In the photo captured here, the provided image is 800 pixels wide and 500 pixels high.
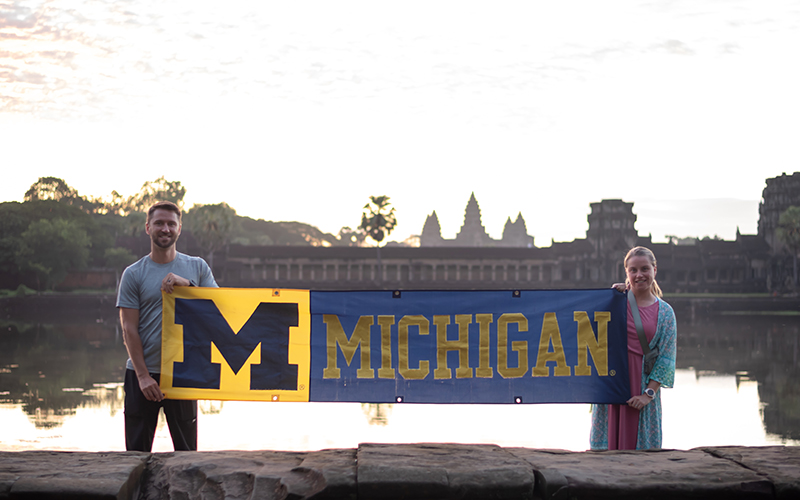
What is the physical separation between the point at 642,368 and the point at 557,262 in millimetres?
63231

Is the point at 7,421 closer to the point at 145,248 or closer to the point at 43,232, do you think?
the point at 43,232

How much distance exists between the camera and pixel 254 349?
13.1ft

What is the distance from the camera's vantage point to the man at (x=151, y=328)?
A: 368 centimetres

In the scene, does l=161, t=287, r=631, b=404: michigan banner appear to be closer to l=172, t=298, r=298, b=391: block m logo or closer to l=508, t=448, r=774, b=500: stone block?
l=172, t=298, r=298, b=391: block m logo

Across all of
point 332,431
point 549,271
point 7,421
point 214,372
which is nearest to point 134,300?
point 214,372

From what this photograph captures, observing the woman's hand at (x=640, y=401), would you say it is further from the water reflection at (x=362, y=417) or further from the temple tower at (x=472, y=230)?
the temple tower at (x=472, y=230)

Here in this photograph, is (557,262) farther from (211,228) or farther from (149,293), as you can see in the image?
(149,293)

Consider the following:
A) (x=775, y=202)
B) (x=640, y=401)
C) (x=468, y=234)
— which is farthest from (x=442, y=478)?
(x=468, y=234)

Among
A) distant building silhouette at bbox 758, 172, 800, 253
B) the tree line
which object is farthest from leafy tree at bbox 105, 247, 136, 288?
distant building silhouette at bbox 758, 172, 800, 253

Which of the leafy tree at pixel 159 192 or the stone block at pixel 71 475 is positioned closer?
the stone block at pixel 71 475

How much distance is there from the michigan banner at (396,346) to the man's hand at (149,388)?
0.22 m

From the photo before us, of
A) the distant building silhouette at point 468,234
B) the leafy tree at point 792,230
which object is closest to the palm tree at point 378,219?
the leafy tree at point 792,230

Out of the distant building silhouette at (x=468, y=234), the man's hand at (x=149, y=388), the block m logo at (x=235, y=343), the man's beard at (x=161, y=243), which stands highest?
the distant building silhouette at (x=468, y=234)

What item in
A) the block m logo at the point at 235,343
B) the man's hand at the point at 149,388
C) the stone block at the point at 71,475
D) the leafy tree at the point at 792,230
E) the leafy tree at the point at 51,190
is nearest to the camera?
the stone block at the point at 71,475
